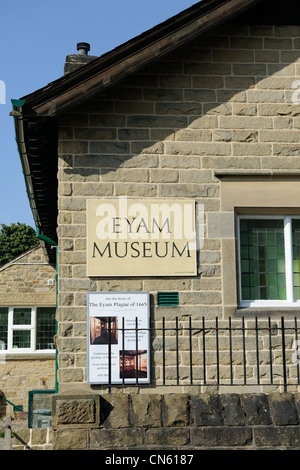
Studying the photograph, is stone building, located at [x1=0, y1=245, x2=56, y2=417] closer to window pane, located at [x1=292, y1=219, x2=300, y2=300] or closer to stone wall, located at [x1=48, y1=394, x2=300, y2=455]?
window pane, located at [x1=292, y1=219, x2=300, y2=300]

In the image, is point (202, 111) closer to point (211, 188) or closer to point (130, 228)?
point (211, 188)

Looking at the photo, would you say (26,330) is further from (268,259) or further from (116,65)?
(116,65)

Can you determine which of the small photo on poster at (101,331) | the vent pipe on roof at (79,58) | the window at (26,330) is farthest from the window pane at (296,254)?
the window at (26,330)

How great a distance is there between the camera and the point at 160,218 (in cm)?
821

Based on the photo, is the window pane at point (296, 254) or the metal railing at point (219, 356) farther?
the window pane at point (296, 254)

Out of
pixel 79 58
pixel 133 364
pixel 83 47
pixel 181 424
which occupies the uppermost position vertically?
pixel 83 47

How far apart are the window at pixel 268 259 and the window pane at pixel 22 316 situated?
12.5m

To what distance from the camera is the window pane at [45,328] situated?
19.8 metres

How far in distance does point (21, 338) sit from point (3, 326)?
0.64 metres

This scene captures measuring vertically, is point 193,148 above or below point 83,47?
below

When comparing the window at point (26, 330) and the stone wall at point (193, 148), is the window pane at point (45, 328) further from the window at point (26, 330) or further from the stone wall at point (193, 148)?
the stone wall at point (193, 148)

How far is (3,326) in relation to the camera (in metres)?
19.9

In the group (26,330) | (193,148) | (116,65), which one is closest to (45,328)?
(26,330)

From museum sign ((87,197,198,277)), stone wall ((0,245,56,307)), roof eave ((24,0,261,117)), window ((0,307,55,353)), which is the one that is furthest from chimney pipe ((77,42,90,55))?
window ((0,307,55,353))
